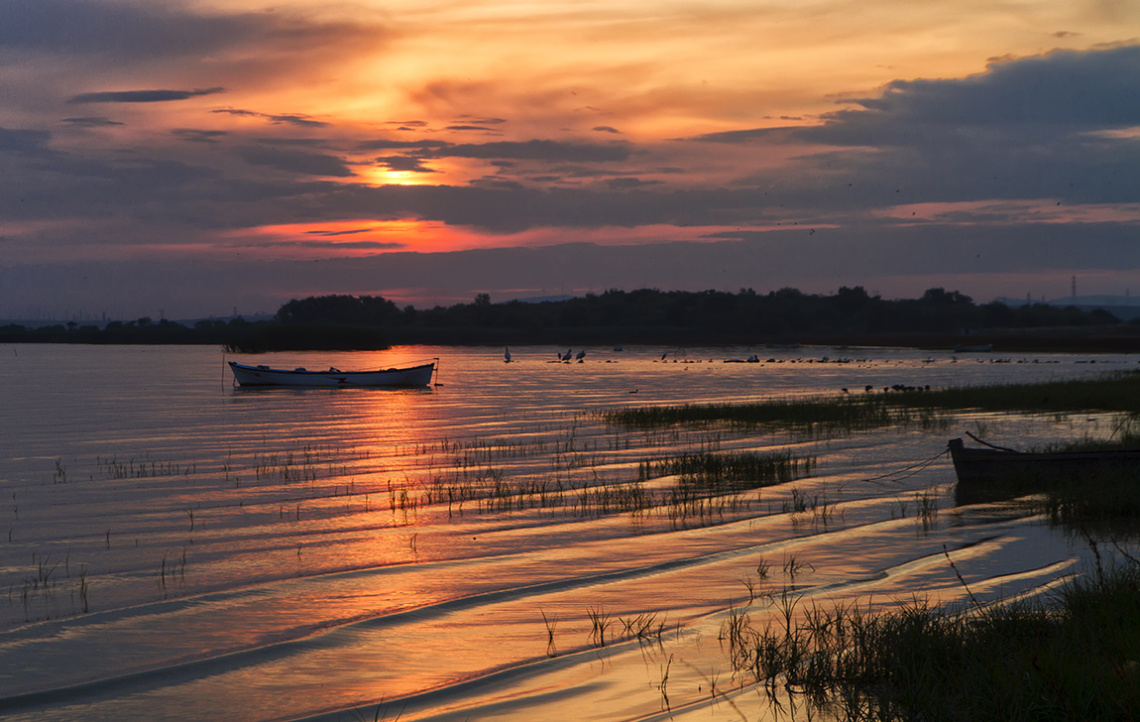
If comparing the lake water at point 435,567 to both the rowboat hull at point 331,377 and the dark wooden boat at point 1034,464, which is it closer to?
the dark wooden boat at point 1034,464

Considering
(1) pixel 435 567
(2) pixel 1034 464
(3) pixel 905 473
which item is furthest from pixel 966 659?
(3) pixel 905 473

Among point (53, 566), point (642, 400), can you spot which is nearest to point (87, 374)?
point (642, 400)

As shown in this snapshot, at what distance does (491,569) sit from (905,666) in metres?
6.53

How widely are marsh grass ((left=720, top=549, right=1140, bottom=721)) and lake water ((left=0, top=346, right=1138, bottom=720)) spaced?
489 mm

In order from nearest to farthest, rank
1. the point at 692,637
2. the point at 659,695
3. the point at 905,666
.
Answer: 1. the point at 905,666
2. the point at 659,695
3. the point at 692,637

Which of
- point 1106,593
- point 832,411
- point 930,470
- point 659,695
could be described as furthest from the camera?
point 832,411

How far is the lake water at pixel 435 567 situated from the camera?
8078 millimetres

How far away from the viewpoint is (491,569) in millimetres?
12523

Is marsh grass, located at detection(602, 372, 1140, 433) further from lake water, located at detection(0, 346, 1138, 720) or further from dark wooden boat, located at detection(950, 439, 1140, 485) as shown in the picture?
dark wooden boat, located at detection(950, 439, 1140, 485)

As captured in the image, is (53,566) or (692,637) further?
(53,566)

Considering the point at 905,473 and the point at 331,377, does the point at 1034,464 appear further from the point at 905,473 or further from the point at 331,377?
the point at 331,377

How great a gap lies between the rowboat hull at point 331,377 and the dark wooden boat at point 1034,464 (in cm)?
4434

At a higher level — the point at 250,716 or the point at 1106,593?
the point at 1106,593

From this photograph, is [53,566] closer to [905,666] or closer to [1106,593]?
[905,666]
